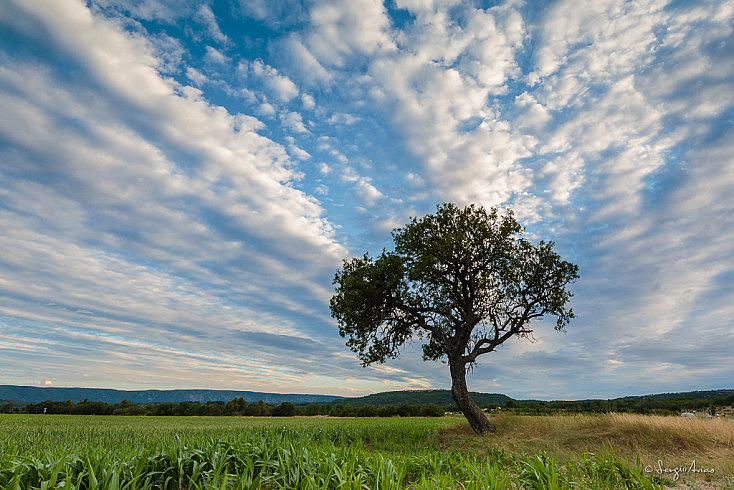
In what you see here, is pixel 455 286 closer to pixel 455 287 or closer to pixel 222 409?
pixel 455 287

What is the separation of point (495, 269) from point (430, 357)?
22.9 ft

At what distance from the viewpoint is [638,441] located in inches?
560

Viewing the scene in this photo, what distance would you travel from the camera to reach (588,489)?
6398 millimetres

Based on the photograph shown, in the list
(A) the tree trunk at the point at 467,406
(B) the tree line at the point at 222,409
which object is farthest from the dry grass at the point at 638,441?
(B) the tree line at the point at 222,409

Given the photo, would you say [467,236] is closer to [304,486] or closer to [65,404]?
[304,486]

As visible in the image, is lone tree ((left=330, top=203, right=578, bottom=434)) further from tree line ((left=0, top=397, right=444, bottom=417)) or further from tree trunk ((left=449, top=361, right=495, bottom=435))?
tree line ((left=0, top=397, right=444, bottom=417))

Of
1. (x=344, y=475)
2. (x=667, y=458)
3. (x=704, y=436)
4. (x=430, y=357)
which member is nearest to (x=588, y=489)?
(x=344, y=475)

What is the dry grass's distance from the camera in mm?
10266

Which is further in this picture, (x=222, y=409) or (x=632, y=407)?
(x=222, y=409)

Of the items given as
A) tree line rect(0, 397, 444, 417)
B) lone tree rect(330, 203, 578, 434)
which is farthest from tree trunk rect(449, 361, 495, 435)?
tree line rect(0, 397, 444, 417)

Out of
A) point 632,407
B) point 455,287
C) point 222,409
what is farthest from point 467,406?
point 222,409

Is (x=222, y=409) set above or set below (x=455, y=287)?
below

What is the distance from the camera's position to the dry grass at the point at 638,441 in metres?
10.3

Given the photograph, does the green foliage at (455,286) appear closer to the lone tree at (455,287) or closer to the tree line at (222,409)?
the lone tree at (455,287)
